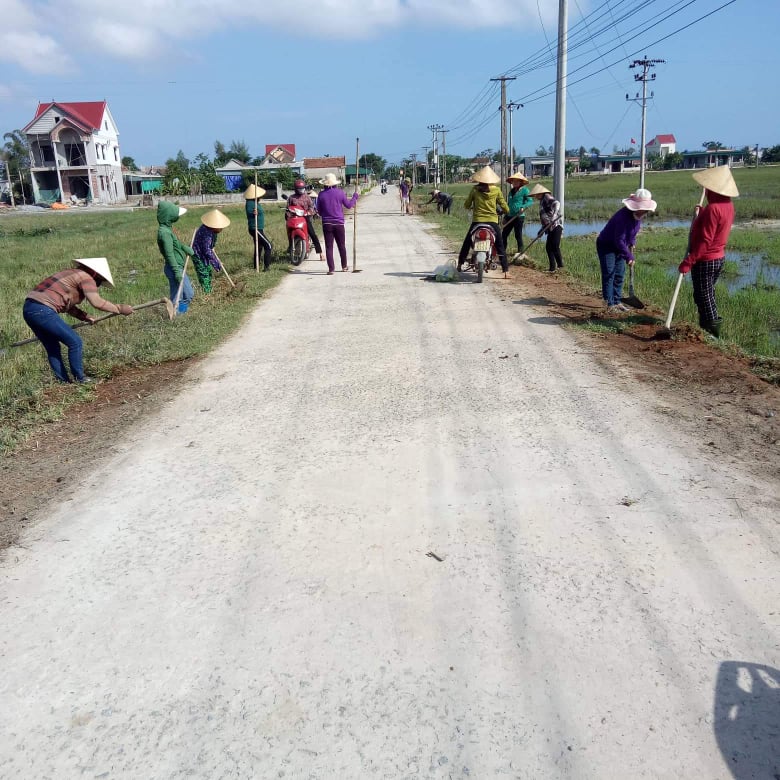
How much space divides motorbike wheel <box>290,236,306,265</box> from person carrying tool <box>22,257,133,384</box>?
24.7ft

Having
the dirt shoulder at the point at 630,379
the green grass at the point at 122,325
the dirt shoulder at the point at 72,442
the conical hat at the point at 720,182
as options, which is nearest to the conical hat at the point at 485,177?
the dirt shoulder at the point at 630,379

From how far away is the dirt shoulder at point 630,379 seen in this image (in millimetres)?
4664

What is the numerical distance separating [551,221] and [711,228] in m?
5.06

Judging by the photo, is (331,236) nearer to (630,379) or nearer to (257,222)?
(257,222)

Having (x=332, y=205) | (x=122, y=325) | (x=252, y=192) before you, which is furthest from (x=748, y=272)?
(x=122, y=325)

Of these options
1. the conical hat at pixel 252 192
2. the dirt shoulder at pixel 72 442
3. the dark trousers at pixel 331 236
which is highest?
the conical hat at pixel 252 192

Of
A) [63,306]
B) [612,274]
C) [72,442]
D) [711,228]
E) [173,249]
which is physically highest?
[711,228]

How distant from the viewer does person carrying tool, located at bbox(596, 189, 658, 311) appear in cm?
827

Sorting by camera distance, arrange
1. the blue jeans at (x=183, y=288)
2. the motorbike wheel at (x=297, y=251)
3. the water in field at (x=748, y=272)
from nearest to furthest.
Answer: the blue jeans at (x=183, y=288), the water in field at (x=748, y=272), the motorbike wheel at (x=297, y=251)

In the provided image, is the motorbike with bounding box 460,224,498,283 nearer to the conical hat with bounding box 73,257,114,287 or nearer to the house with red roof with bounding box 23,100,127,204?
the conical hat with bounding box 73,257,114,287

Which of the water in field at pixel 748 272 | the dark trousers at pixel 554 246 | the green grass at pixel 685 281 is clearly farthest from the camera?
the water in field at pixel 748 272

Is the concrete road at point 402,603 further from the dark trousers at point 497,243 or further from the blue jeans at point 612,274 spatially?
the dark trousers at point 497,243

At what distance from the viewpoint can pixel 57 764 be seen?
101 inches

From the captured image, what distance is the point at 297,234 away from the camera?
1440cm
